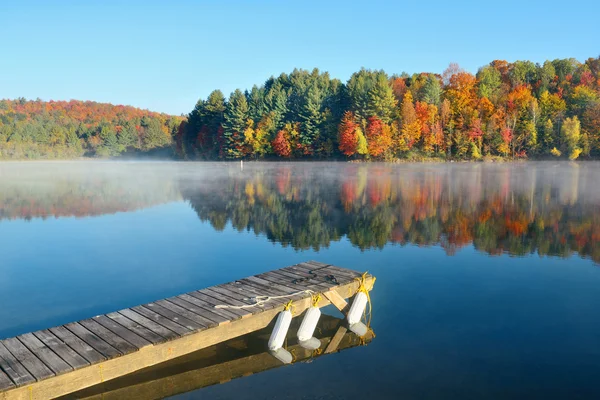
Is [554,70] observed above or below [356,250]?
above

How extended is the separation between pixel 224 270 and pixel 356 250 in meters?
4.60

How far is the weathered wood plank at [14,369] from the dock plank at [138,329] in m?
1.63

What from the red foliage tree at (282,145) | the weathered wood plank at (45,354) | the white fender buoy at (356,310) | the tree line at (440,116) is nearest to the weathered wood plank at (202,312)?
the weathered wood plank at (45,354)

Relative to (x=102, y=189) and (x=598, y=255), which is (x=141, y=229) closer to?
(x=598, y=255)

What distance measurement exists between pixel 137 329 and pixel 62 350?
1.14 meters

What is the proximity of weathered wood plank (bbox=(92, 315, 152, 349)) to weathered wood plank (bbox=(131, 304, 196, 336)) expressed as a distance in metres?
0.52

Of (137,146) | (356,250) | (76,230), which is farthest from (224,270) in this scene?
(137,146)

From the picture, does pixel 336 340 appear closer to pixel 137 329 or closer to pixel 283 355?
pixel 283 355

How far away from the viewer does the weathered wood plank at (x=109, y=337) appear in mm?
7406

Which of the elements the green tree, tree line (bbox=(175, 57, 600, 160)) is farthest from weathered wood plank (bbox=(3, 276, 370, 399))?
the green tree

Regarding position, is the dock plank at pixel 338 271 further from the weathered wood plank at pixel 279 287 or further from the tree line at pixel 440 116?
the tree line at pixel 440 116

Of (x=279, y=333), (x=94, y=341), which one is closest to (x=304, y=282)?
(x=279, y=333)

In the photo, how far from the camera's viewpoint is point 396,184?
133 feet

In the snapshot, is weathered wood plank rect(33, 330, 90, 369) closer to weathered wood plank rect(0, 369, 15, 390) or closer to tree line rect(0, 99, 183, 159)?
weathered wood plank rect(0, 369, 15, 390)
